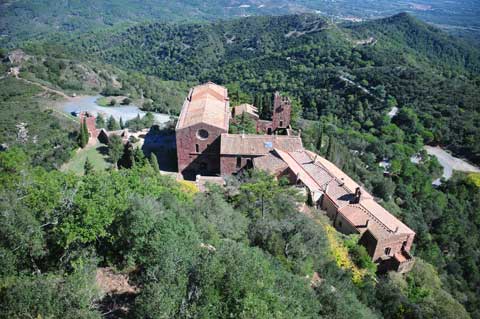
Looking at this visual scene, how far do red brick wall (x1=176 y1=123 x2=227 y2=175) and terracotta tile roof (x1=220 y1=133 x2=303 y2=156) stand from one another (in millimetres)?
1540

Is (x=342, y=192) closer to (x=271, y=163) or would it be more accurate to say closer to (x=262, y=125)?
(x=271, y=163)

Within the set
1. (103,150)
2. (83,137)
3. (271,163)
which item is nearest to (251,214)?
(271,163)

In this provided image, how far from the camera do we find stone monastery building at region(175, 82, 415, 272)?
32.7 metres

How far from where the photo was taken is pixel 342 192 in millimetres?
35844

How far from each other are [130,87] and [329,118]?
52665mm

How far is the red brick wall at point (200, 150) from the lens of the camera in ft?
133

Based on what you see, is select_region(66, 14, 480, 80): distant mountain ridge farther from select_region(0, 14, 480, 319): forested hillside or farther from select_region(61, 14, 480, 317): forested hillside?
select_region(0, 14, 480, 319): forested hillside

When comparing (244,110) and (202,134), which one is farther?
(244,110)

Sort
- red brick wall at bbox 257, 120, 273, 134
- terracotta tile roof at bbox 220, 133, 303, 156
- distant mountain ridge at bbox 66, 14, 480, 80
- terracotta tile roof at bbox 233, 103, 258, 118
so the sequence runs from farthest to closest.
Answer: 1. distant mountain ridge at bbox 66, 14, 480, 80
2. terracotta tile roof at bbox 233, 103, 258, 118
3. red brick wall at bbox 257, 120, 273, 134
4. terracotta tile roof at bbox 220, 133, 303, 156

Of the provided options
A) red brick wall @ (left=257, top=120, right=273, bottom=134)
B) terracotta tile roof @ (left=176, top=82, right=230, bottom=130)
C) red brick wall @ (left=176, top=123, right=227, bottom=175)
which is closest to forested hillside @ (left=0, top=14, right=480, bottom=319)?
red brick wall @ (left=257, top=120, right=273, bottom=134)

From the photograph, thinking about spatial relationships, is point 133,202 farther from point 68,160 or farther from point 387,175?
point 387,175

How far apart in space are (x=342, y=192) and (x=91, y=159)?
31700mm

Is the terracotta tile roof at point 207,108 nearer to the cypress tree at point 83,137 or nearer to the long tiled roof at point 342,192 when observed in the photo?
the long tiled roof at point 342,192

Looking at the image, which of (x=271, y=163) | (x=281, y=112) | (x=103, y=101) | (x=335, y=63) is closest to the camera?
(x=271, y=163)
